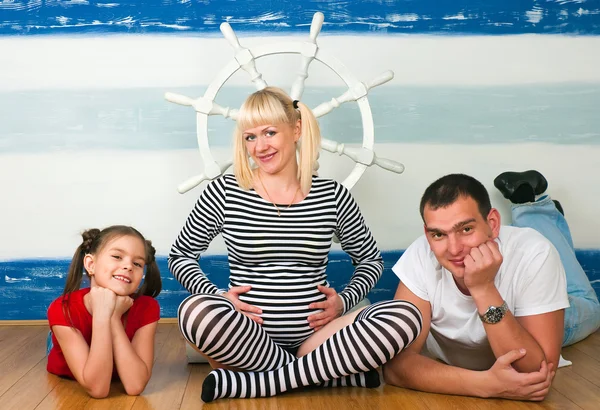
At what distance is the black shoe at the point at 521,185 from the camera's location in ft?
8.84

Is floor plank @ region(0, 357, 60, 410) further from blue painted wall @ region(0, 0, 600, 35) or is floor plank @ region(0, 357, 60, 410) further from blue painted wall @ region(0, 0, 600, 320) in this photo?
blue painted wall @ region(0, 0, 600, 35)

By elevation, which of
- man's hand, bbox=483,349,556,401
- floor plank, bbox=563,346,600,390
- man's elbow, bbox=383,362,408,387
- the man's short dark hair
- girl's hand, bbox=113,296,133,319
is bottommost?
floor plank, bbox=563,346,600,390

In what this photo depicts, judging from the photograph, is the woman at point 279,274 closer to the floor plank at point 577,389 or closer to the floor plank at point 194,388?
the floor plank at point 194,388

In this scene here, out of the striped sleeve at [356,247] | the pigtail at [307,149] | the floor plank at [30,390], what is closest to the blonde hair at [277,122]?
the pigtail at [307,149]

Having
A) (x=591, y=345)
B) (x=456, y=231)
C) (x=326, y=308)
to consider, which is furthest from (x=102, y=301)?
(x=591, y=345)

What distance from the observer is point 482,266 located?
1635 mm

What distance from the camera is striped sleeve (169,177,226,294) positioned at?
78.4 inches

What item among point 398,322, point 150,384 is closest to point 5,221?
point 150,384

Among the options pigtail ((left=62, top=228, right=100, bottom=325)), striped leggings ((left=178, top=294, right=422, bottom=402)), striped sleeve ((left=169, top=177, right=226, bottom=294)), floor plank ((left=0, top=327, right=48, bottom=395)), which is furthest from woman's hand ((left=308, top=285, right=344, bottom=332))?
floor plank ((left=0, top=327, right=48, bottom=395))

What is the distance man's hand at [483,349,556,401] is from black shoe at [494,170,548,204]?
110cm

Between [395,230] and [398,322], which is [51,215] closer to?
[395,230]

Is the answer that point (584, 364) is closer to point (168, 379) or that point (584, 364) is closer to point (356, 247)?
point (356, 247)

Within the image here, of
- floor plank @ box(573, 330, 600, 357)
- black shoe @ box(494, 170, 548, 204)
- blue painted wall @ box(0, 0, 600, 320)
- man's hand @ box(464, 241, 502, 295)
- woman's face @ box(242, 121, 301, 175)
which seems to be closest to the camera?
man's hand @ box(464, 241, 502, 295)

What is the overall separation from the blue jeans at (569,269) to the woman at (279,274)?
2.52ft
